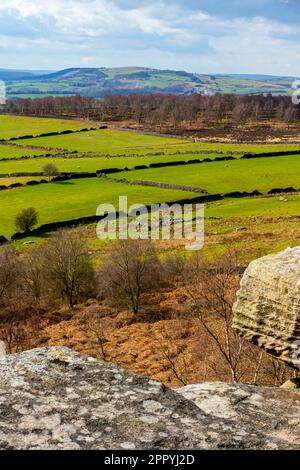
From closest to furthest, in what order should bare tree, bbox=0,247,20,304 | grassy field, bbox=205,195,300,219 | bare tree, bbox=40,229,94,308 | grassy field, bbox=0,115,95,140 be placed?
bare tree, bbox=0,247,20,304
bare tree, bbox=40,229,94,308
grassy field, bbox=205,195,300,219
grassy field, bbox=0,115,95,140

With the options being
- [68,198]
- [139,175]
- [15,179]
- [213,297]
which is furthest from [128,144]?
[213,297]

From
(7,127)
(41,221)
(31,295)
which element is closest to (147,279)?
(31,295)

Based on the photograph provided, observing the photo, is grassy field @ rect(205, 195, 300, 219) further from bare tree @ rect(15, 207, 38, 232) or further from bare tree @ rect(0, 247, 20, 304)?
bare tree @ rect(0, 247, 20, 304)

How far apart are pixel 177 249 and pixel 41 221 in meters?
26.0

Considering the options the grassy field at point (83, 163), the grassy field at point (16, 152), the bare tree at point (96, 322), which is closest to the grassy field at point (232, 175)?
the grassy field at point (83, 163)

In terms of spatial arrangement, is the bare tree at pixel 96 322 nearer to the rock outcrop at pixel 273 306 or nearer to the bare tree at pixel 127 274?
the bare tree at pixel 127 274

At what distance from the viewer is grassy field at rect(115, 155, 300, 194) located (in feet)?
315

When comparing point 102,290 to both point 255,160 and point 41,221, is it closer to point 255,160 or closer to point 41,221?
point 41,221

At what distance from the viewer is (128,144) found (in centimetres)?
15562

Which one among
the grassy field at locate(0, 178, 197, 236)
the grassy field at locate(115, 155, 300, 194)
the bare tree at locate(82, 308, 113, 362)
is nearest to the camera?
the bare tree at locate(82, 308, 113, 362)

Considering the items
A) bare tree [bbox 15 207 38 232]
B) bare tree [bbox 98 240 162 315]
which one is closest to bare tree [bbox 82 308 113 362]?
bare tree [bbox 98 240 162 315]

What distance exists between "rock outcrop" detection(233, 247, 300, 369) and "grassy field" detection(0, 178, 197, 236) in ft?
215

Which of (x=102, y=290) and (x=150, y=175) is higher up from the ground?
(x=150, y=175)

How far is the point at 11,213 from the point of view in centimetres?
8094
